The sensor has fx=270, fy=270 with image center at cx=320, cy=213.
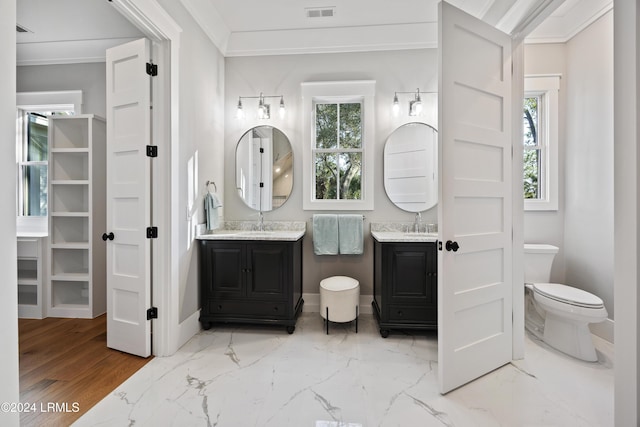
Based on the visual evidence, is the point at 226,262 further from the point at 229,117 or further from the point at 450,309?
the point at 450,309

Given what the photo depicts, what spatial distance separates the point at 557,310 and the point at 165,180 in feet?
10.0

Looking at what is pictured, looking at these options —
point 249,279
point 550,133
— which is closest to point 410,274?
point 249,279

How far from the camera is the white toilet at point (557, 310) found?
1.92 m

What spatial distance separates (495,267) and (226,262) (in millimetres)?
2089

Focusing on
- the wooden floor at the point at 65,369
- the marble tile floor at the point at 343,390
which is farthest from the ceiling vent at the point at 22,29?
the marble tile floor at the point at 343,390

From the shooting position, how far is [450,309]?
63.7 inches

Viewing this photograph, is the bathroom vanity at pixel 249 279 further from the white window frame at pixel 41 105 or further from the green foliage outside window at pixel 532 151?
the green foliage outside window at pixel 532 151

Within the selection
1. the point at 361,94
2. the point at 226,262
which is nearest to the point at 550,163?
the point at 361,94

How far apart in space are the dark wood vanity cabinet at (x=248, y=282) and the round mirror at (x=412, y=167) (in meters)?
1.24

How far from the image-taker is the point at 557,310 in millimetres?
2010

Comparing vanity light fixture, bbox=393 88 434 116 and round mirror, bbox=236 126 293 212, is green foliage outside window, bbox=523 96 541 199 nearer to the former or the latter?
vanity light fixture, bbox=393 88 434 116

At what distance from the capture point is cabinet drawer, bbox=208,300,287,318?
2.37 meters

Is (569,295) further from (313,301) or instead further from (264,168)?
(264,168)

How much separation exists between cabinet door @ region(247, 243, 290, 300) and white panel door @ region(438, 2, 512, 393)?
1.27 meters
